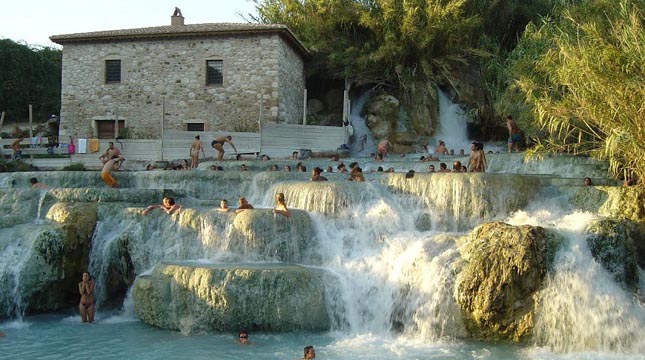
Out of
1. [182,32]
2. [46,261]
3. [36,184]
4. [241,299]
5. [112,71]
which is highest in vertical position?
[182,32]

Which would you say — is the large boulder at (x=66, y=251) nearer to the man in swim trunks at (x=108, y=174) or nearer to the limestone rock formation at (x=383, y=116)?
the man in swim trunks at (x=108, y=174)

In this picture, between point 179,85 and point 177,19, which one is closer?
point 179,85

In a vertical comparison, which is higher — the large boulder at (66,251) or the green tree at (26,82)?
the green tree at (26,82)

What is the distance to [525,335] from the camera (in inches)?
333

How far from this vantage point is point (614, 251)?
30.2 feet

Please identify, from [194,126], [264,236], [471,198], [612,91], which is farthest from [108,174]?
[612,91]

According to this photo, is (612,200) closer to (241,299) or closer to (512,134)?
(241,299)

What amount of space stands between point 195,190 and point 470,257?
721cm

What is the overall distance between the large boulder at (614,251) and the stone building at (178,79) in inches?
Result: 544

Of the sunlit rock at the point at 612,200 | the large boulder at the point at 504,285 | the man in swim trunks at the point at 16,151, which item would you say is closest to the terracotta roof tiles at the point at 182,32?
the man in swim trunks at the point at 16,151

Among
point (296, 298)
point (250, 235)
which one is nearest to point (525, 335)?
point (296, 298)

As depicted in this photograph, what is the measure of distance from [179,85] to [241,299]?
15.4 metres

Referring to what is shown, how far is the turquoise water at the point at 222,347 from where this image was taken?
775 cm

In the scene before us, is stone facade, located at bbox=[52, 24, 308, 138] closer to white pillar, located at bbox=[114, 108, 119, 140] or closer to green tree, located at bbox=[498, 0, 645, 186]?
white pillar, located at bbox=[114, 108, 119, 140]
